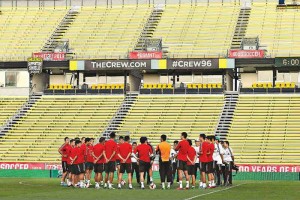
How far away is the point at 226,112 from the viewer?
62.9 m

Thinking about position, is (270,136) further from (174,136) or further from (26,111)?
(26,111)

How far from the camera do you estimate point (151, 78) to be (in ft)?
228

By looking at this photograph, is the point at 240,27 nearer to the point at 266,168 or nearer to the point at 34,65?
the point at 34,65

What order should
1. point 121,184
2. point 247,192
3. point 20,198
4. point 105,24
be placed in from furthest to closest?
point 105,24 → point 121,184 → point 247,192 → point 20,198

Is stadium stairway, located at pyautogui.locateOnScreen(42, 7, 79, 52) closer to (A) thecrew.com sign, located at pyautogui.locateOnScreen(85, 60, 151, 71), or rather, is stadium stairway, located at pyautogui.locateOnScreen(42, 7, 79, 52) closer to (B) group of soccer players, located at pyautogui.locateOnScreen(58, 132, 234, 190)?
(A) thecrew.com sign, located at pyautogui.locateOnScreen(85, 60, 151, 71)

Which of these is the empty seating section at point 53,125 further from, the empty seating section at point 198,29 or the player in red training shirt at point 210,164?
the player in red training shirt at point 210,164

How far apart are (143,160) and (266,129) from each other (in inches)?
1045

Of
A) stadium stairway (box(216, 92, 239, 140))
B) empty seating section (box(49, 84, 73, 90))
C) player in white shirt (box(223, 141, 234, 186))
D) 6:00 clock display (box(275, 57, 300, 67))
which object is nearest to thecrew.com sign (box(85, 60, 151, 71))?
empty seating section (box(49, 84, 73, 90))

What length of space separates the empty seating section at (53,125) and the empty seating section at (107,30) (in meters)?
5.06

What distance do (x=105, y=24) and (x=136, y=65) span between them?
9.91 meters

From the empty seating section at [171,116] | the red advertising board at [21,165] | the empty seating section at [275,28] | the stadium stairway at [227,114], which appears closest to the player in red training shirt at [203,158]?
the red advertising board at [21,165]

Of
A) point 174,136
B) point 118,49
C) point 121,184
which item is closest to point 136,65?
point 118,49

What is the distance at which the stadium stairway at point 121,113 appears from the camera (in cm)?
6219

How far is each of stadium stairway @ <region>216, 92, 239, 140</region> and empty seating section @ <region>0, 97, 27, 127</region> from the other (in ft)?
52.7
